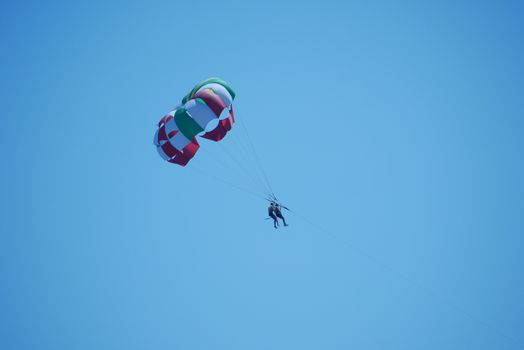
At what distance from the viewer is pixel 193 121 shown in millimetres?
16453

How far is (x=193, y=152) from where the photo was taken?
1777cm

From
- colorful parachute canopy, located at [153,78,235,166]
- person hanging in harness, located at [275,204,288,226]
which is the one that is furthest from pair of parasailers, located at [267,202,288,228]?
colorful parachute canopy, located at [153,78,235,166]

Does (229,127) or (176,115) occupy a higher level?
(229,127)

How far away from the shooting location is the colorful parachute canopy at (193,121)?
1647 centimetres

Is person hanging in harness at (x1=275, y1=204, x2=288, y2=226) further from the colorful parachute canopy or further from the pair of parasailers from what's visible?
the colorful parachute canopy

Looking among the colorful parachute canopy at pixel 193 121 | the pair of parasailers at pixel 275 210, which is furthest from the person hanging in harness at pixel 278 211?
the colorful parachute canopy at pixel 193 121

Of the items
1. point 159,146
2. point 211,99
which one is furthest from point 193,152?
point 211,99

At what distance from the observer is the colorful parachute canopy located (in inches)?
648

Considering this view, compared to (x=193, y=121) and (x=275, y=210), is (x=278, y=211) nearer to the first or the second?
(x=275, y=210)

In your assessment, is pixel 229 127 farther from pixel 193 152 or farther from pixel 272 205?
pixel 272 205

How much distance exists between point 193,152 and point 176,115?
69.1 inches

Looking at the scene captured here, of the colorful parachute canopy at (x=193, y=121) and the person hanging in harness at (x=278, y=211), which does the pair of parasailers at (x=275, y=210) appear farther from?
A: the colorful parachute canopy at (x=193, y=121)

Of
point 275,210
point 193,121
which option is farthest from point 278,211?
A: point 193,121

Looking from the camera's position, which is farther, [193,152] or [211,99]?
[193,152]
